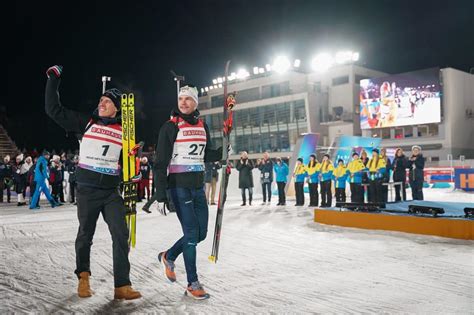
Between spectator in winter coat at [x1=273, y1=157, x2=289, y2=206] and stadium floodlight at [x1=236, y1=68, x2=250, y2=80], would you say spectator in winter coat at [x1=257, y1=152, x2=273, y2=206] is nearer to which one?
spectator in winter coat at [x1=273, y1=157, x2=289, y2=206]

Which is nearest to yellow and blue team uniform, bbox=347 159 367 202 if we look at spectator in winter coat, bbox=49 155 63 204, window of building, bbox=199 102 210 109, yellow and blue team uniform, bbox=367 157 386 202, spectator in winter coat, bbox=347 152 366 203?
spectator in winter coat, bbox=347 152 366 203

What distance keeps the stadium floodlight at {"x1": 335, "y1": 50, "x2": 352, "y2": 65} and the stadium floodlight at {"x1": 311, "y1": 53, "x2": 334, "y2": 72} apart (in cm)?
75

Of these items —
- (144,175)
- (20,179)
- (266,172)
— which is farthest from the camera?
(20,179)

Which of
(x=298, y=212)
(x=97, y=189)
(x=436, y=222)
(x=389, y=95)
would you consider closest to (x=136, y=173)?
(x=97, y=189)

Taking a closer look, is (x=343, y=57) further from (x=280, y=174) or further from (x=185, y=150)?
(x=185, y=150)

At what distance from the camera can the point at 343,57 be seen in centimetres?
5178

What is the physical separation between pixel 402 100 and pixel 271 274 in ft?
140

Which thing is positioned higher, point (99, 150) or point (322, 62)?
point (322, 62)

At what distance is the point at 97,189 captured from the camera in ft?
13.4

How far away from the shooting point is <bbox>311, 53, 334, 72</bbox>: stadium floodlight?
170 ft

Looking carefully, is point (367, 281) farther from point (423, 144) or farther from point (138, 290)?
point (423, 144)

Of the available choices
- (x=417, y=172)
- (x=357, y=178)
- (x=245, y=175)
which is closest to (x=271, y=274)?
(x=357, y=178)

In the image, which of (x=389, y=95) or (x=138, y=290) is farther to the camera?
(x=389, y=95)

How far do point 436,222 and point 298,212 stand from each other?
530 cm
